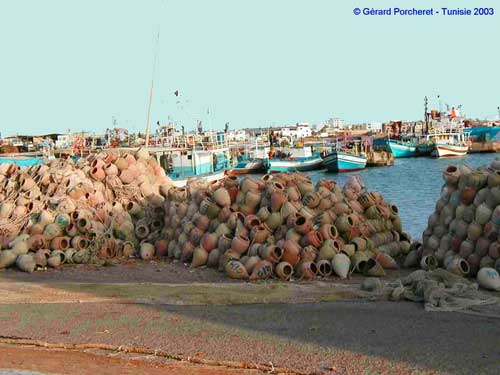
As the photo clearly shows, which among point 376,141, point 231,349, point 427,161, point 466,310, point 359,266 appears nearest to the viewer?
point 231,349

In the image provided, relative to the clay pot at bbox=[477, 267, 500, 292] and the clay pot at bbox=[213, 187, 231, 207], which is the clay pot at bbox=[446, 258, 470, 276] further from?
the clay pot at bbox=[213, 187, 231, 207]

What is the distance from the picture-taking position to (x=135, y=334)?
21.1 ft

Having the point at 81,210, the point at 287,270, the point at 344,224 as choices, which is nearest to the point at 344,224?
the point at 344,224

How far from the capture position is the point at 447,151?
246 feet

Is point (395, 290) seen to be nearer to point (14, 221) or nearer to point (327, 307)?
point (327, 307)

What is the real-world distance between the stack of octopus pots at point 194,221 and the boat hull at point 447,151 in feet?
211

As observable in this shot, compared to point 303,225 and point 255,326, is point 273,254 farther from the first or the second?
point 255,326

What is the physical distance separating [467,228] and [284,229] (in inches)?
90.1

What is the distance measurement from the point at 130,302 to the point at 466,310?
3.36 meters

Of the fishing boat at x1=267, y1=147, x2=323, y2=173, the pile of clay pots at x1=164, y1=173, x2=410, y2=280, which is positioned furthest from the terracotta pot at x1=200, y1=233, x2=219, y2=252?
the fishing boat at x1=267, y1=147, x2=323, y2=173

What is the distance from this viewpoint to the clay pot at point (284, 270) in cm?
920

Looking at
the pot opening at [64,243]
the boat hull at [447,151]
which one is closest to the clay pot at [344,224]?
the pot opening at [64,243]

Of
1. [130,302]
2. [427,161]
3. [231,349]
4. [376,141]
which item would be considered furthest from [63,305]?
[376,141]

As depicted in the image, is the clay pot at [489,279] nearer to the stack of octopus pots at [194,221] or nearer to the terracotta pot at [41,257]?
the stack of octopus pots at [194,221]
